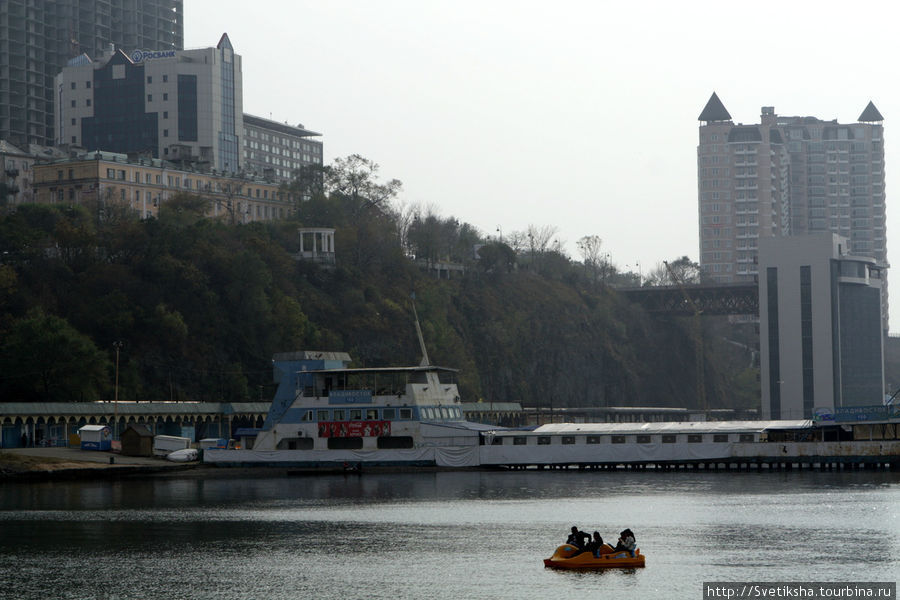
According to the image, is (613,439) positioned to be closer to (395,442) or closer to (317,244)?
(395,442)

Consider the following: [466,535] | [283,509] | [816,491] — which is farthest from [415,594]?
[816,491]

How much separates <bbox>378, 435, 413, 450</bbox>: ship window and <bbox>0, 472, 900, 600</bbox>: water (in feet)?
29.5

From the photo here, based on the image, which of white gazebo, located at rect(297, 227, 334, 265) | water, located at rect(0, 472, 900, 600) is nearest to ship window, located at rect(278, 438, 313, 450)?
water, located at rect(0, 472, 900, 600)

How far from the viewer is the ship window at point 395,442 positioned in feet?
320

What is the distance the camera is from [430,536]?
5784 centimetres

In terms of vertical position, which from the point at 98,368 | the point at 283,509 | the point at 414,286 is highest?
the point at 414,286

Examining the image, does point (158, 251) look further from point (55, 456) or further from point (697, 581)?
point (697, 581)

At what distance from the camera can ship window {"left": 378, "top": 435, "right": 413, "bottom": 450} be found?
97688 mm

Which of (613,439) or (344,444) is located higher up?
(613,439)

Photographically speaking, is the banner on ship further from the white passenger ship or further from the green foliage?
the green foliage

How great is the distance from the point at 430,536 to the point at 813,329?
430ft

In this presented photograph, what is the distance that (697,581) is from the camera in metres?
44.4

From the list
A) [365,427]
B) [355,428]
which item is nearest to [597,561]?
[365,427]

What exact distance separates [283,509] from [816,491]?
31.9 m
